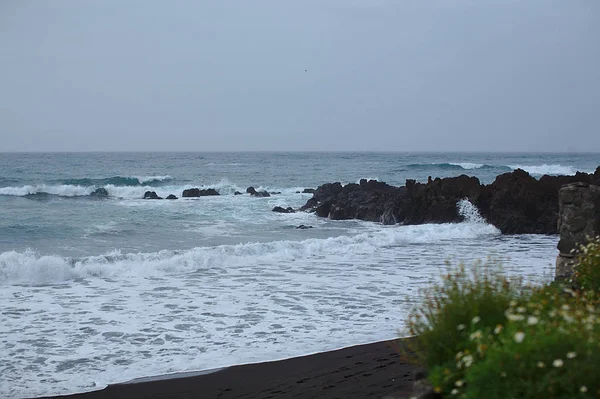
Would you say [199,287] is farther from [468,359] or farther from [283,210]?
[283,210]

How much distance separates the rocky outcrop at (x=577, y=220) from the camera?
9.41 metres

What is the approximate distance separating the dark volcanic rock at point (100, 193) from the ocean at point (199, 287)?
15.5 metres

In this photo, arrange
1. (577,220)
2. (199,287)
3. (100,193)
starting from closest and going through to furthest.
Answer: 1. (577,220)
2. (199,287)
3. (100,193)

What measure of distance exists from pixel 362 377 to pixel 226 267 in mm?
9684

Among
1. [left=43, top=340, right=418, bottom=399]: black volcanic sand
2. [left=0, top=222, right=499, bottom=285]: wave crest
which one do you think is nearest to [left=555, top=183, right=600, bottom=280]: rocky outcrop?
[left=43, top=340, right=418, bottom=399]: black volcanic sand

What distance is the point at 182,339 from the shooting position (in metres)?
9.59

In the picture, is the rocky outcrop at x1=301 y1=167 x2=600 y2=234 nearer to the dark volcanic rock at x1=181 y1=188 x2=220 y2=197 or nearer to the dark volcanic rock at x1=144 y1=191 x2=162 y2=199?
the dark volcanic rock at x1=181 y1=188 x2=220 y2=197

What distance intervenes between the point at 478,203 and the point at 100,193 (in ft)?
102

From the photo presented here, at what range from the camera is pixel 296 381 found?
7.56 m

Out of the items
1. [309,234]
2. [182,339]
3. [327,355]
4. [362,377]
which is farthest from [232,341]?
[309,234]

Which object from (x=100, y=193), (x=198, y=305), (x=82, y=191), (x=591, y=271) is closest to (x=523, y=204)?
(x=198, y=305)

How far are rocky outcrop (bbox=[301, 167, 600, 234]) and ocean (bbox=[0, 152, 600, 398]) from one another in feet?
2.88

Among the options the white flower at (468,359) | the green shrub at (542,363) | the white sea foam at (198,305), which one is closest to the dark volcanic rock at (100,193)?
the white sea foam at (198,305)

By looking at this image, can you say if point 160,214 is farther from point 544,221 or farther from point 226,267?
point 544,221
